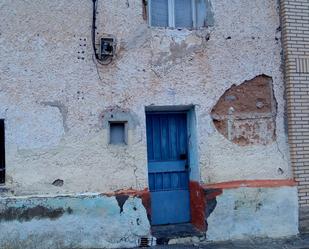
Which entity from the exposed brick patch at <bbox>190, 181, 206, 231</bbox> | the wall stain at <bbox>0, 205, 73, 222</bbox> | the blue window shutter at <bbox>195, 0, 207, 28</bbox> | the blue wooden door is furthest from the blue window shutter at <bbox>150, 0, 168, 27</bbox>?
the wall stain at <bbox>0, 205, 73, 222</bbox>

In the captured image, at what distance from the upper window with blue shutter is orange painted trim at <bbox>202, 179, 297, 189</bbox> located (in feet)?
8.26

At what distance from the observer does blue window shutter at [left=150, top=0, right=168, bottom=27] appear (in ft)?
23.5

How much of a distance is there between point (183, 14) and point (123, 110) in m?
1.89

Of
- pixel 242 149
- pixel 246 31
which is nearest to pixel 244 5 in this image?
pixel 246 31

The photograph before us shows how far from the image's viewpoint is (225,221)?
6.90 m

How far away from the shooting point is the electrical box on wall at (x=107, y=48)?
671cm

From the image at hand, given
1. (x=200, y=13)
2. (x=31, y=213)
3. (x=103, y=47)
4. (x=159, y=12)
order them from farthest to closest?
(x=200, y=13) < (x=159, y=12) < (x=103, y=47) < (x=31, y=213)

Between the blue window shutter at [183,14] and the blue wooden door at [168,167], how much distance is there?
144cm

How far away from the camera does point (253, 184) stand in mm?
7051

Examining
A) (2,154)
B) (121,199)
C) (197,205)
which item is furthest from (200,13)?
(2,154)

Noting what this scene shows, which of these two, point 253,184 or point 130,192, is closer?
point 130,192

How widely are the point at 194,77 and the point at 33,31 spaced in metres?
2.48

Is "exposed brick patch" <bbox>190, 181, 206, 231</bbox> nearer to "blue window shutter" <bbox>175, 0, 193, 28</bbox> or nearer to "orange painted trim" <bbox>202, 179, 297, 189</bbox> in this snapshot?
"orange painted trim" <bbox>202, 179, 297, 189</bbox>

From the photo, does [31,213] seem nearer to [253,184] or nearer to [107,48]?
[107,48]
